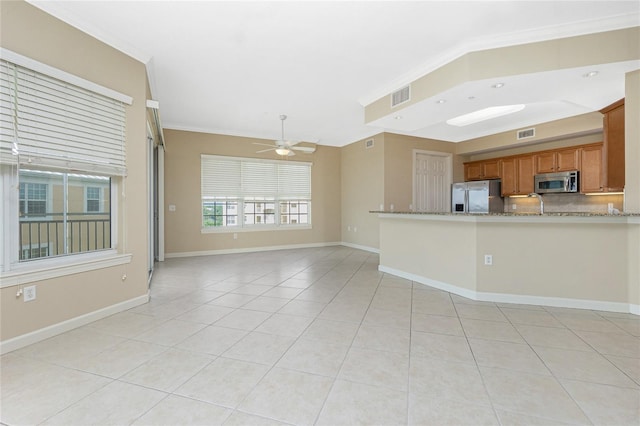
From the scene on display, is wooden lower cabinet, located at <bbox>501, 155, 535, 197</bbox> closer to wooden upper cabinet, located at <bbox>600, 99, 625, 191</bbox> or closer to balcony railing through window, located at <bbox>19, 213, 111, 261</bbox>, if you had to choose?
wooden upper cabinet, located at <bbox>600, 99, 625, 191</bbox>

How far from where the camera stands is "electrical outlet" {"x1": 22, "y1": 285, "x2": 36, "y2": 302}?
225 centimetres

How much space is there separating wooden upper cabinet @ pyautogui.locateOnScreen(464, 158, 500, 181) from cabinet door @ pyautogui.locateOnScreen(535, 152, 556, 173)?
0.79 m

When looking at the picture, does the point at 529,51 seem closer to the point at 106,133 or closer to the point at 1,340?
the point at 106,133

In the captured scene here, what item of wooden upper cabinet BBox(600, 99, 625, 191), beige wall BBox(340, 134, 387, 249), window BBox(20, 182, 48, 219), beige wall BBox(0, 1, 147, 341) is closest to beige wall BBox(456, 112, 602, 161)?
wooden upper cabinet BBox(600, 99, 625, 191)

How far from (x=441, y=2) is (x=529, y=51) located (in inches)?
48.5

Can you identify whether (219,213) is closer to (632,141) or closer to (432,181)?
(432,181)

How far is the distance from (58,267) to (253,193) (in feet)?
15.1

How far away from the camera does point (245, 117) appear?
18.2 ft

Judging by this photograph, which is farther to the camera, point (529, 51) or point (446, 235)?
point (446, 235)

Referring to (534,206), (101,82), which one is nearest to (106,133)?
(101,82)

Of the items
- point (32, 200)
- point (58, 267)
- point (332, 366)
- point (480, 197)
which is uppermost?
point (480, 197)

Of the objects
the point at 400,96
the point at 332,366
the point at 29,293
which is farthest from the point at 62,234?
the point at 400,96

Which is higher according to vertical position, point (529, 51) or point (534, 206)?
point (529, 51)

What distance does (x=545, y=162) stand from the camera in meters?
5.73
